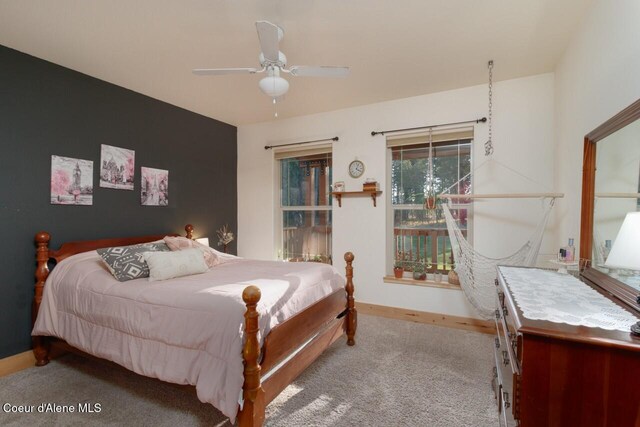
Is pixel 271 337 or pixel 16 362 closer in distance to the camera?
pixel 271 337

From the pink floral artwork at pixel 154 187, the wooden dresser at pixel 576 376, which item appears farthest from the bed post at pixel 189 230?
the wooden dresser at pixel 576 376

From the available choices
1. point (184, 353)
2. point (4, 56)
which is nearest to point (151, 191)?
point (4, 56)

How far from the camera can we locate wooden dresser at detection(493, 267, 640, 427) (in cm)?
84

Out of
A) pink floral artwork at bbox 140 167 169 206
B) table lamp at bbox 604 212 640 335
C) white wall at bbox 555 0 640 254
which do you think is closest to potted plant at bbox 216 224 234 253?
pink floral artwork at bbox 140 167 169 206

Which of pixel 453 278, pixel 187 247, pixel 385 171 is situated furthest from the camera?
pixel 385 171

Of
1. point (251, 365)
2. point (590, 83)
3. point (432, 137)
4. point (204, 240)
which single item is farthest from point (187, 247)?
point (590, 83)

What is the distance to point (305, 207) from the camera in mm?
4285

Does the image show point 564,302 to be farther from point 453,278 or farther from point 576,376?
point 453,278

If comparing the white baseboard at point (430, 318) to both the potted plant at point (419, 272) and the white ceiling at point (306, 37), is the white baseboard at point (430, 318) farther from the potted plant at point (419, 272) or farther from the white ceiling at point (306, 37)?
the white ceiling at point (306, 37)

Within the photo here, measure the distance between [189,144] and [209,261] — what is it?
5.79 ft

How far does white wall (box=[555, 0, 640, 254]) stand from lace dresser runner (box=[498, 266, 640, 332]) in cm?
83

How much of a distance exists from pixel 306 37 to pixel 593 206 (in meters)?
2.19

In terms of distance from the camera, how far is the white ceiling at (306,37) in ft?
6.36

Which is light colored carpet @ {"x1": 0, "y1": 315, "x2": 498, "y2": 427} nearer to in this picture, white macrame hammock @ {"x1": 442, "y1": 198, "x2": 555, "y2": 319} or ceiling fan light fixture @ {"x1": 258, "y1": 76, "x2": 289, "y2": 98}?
white macrame hammock @ {"x1": 442, "y1": 198, "x2": 555, "y2": 319}
